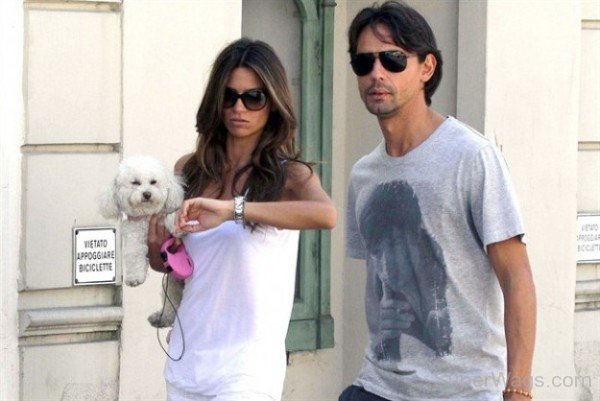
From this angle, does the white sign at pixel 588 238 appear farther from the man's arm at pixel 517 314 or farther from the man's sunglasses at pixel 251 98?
the man's arm at pixel 517 314

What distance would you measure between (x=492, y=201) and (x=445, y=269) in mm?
246

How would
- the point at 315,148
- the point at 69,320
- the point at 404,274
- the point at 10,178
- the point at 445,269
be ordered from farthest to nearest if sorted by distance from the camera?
the point at 315,148 < the point at 69,320 < the point at 10,178 < the point at 404,274 < the point at 445,269

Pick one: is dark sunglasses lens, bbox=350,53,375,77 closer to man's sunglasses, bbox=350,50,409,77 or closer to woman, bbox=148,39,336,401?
man's sunglasses, bbox=350,50,409,77

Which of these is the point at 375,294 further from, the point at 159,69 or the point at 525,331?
the point at 159,69

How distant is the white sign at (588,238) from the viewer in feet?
24.2

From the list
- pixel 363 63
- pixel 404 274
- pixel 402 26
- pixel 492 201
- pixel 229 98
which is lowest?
pixel 404 274

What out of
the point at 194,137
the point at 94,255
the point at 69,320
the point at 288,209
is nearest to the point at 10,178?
the point at 94,255

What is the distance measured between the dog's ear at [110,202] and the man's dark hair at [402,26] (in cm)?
98

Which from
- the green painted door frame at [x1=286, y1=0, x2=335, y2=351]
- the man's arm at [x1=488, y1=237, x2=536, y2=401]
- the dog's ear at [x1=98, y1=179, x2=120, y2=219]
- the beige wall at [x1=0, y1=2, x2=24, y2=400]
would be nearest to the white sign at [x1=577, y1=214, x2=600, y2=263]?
the green painted door frame at [x1=286, y1=0, x2=335, y2=351]

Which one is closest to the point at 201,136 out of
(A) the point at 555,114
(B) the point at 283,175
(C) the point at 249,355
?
(B) the point at 283,175

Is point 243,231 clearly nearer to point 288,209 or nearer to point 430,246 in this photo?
point 288,209

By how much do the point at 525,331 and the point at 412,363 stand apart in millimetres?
397

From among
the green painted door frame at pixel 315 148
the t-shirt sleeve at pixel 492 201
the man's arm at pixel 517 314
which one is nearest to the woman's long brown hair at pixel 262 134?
the t-shirt sleeve at pixel 492 201

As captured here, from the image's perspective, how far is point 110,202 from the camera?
4.40 metres
